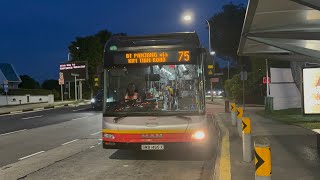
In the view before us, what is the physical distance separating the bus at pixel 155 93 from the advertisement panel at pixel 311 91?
8035 mm

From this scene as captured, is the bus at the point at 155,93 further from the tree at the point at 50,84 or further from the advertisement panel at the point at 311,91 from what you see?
the tree at the point at 50,84

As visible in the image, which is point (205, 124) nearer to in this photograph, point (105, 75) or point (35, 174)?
point (105, 75)

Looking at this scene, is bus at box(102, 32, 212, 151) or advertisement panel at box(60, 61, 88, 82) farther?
advertisement panel at box(60, 61, 88, 82)

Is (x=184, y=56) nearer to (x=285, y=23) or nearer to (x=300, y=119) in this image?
(x=285, y=23)

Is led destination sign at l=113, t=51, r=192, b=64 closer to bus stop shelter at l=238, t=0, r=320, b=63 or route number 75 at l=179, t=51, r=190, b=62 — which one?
route number 75 at l=179, t=51, r=190, b=62

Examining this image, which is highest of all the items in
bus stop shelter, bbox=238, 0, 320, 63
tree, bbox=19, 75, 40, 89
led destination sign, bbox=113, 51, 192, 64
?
tree, bbox=19, 75, 40, 89

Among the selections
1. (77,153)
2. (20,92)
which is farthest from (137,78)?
(20,92)

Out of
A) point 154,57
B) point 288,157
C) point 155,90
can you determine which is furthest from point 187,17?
point 288,157

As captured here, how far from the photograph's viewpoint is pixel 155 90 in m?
10.8

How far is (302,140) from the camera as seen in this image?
12656 mm

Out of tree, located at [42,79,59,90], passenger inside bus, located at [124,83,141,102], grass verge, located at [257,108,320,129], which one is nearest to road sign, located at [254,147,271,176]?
passenger inside bus, located at [124,83,141,102]

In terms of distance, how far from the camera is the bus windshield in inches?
410

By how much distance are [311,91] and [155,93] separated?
9130mm

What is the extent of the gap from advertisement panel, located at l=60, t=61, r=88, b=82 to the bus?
191ft
